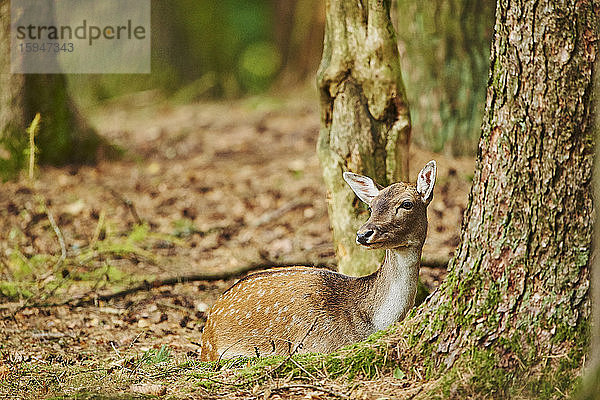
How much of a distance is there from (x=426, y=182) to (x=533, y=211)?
2.97 ft

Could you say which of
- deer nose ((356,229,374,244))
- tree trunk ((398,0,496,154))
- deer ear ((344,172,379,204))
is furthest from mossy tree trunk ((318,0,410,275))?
tree trunk ((398,0,496,154))

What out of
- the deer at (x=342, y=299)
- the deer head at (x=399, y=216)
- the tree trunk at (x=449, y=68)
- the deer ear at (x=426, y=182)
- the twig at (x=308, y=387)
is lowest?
the twig at (x=308, y=387)

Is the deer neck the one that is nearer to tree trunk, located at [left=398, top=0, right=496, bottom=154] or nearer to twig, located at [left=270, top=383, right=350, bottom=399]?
twig, located at [left=270, top=383, right=350, bottom=399]

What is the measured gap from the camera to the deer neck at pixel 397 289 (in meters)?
4.57

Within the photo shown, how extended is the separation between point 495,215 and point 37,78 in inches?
256

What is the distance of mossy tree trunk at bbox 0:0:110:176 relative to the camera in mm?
8695

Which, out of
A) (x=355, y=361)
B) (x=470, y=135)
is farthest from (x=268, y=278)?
(x=470, y=135)

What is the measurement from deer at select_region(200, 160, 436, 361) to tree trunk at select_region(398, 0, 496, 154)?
171 inches

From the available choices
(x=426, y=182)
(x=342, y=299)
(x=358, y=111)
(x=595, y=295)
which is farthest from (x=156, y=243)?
(x=595, y=295)

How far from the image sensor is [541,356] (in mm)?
3777

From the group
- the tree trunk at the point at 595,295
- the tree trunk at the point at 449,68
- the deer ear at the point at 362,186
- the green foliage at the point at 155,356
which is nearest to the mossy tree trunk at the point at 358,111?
the deer ear at the point at 362,186

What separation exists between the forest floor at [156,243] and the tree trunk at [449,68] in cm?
35

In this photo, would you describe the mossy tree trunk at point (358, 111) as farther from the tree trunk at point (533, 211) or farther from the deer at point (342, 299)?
the tree trunk at point (533, 211)

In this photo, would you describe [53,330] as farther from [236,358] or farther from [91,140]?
[91,140]
